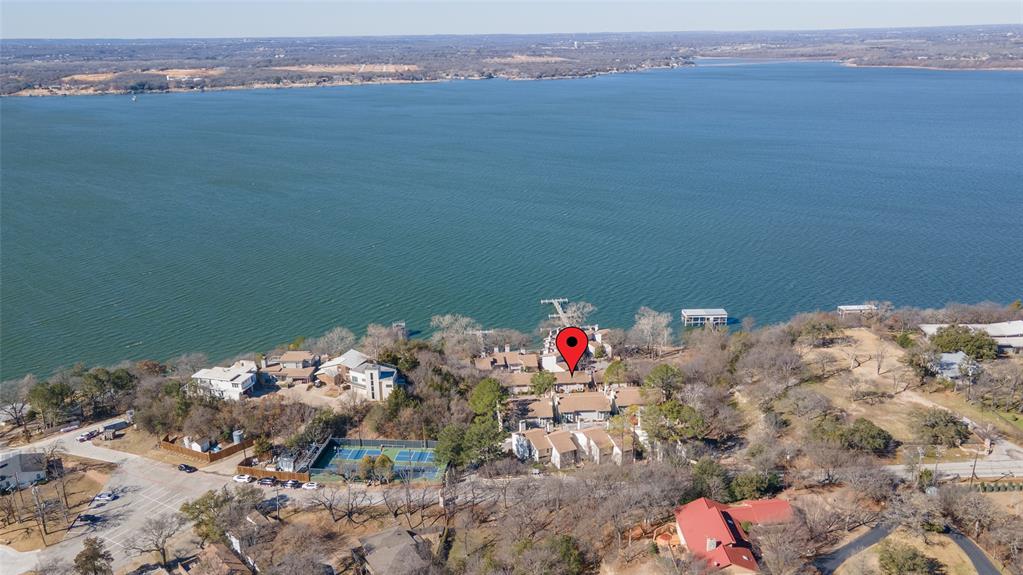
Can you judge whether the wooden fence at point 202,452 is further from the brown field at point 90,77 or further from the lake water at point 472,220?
the brown field at point 90,77

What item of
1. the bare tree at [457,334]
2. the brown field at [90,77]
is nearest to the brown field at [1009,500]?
the bare tree at [457,334]

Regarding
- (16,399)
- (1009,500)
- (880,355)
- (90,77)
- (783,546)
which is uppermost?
(90,77)

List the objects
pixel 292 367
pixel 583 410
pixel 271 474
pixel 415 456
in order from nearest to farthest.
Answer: pixel 271 474 < pixel 415 456 < pixel 583 410 < pixel 292 367

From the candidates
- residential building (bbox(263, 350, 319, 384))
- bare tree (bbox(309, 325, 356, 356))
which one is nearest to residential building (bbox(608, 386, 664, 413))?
residential building (bbox(263, 350, 319, 384))

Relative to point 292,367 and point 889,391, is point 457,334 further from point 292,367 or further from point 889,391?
point 889,391

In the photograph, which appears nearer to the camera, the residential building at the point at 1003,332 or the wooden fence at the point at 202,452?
the wooden fence at the point at 202,452

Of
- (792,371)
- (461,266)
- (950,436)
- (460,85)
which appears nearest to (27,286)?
(461,266)

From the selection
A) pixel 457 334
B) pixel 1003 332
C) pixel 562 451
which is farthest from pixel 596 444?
pixel 1003 332
